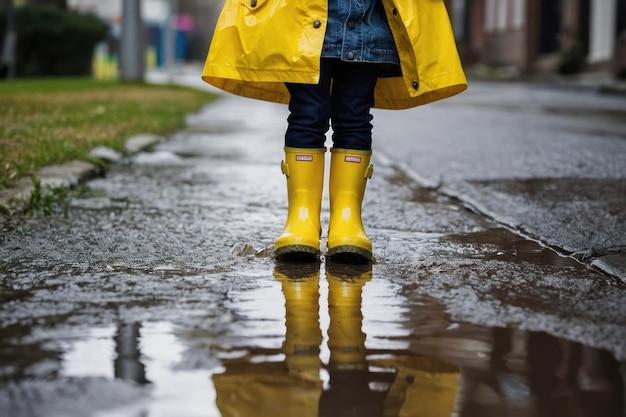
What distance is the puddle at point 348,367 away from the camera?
1.96m

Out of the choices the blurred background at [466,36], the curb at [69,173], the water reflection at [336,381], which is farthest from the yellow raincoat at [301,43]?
the blurred background at [466,36]

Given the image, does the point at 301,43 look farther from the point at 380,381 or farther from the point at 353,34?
the point at 380,381

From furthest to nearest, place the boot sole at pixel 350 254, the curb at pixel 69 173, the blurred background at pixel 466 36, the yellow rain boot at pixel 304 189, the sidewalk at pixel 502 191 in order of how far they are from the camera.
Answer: the blurred background at pixel 466 36
the curb at pixel 69 173
the sidewalk at pixel 502 191
the yellow rain boot at pixel 304 189
the boot sole at pixel 350 254

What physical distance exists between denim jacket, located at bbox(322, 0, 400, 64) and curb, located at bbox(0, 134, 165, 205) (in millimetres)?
1587

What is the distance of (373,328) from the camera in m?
2.49

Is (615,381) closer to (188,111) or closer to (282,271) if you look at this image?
(282,271)

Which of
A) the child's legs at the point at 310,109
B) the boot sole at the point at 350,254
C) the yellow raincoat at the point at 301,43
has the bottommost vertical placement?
the boot sole at the point at 350,254

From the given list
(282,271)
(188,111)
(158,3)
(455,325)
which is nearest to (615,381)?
(455,325)

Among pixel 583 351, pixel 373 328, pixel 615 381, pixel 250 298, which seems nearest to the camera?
pixel 615 381

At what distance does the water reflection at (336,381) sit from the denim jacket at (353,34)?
3.67 feet

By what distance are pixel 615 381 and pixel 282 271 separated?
130 centimetres

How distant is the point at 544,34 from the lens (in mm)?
30125

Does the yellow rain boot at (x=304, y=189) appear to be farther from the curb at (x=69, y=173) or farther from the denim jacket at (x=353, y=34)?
the curb at (x=69, y=173)

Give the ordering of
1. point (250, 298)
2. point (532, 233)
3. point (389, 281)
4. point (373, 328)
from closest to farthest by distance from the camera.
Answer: point (373, 328), point (250, 298), point (389, 281), point (532, 233)
